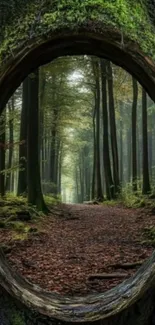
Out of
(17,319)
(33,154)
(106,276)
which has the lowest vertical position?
(106,276)

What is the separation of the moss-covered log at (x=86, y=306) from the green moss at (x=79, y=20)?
190 centimetres

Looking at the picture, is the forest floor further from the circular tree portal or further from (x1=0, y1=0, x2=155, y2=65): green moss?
(x1=0, y1=0, x2=155, y2=65): green moss

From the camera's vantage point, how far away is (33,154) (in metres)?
11.2

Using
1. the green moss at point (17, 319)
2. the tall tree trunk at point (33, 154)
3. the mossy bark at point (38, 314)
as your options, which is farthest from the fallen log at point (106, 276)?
the tall tree trunk at point (33, 154)

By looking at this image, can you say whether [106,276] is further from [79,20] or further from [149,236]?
[79,20]

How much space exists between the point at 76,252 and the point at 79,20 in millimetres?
4933

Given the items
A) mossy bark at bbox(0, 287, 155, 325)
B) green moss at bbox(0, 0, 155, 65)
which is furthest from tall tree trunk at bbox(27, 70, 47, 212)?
mossy bark at bbox(0, 287, 155, 325)

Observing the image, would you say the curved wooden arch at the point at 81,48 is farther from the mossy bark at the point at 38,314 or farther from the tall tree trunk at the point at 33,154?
the tall tree trunk at the point at 33,154

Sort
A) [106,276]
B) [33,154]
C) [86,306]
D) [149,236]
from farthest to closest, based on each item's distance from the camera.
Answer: [33,154] → [149,236] → [106,276] → [86,306]

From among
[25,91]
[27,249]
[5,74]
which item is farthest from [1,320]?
[25,91]

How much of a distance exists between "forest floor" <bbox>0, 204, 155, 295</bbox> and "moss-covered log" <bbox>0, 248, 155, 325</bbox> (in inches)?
64.5

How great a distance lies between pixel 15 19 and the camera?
130 inches

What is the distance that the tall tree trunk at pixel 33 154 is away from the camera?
1117cm

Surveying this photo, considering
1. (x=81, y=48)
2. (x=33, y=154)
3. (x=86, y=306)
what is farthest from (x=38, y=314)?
(x=33, y=154)
